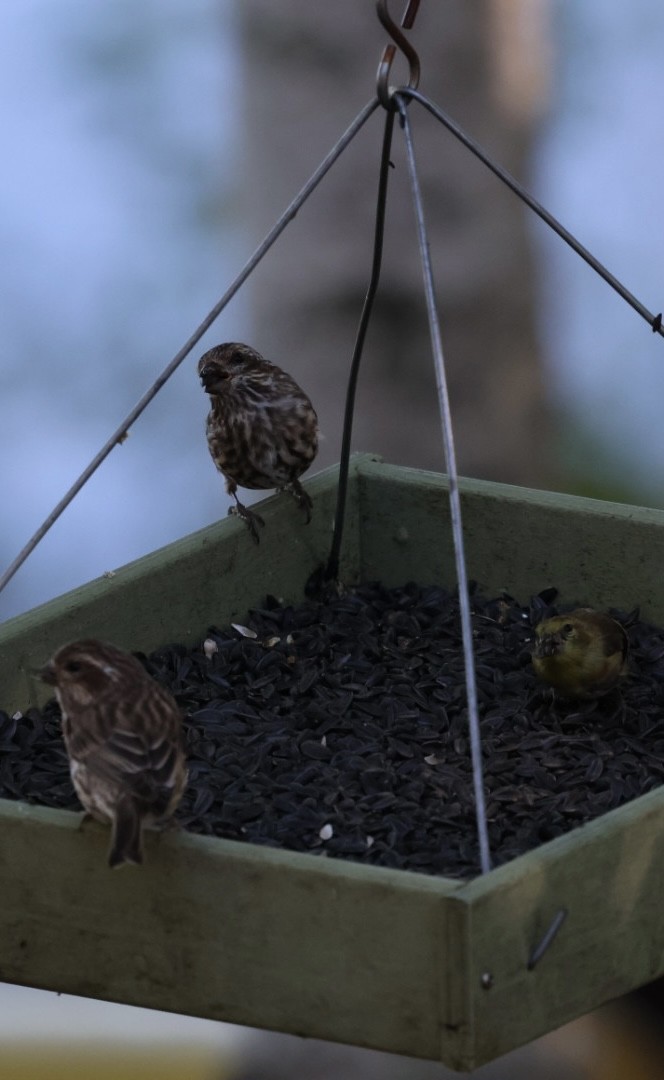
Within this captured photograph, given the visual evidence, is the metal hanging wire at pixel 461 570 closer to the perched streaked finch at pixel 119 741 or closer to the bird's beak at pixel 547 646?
the perched streaked finch at pixel 119 741

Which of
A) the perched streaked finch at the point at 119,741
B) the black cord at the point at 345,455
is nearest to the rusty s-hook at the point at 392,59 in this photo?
the black cord at the point at 345,455

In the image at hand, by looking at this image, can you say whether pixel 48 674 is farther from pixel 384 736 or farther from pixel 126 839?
pixel 384 736

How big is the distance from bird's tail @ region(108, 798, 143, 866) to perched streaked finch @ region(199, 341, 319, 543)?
1825mm

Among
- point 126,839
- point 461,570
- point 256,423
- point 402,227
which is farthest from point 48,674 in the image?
point 402,227

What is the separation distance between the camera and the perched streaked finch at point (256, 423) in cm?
484

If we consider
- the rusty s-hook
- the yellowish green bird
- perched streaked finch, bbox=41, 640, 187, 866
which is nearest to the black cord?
the rusty s-hook

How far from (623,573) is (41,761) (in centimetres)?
155

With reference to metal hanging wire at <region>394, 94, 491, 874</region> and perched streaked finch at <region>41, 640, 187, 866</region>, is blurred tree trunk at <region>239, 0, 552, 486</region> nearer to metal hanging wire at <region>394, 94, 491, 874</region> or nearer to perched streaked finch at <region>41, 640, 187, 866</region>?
metal hanging wire at <region>394, 94, 491, 874</region>

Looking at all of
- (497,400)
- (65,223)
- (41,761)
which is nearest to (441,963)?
(41,761)

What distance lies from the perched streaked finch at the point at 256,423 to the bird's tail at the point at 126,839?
1.83 meters

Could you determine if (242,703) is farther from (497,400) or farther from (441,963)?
(497,400)

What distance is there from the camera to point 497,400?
568 cm

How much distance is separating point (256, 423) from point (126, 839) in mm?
2028

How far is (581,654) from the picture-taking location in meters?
3.99
